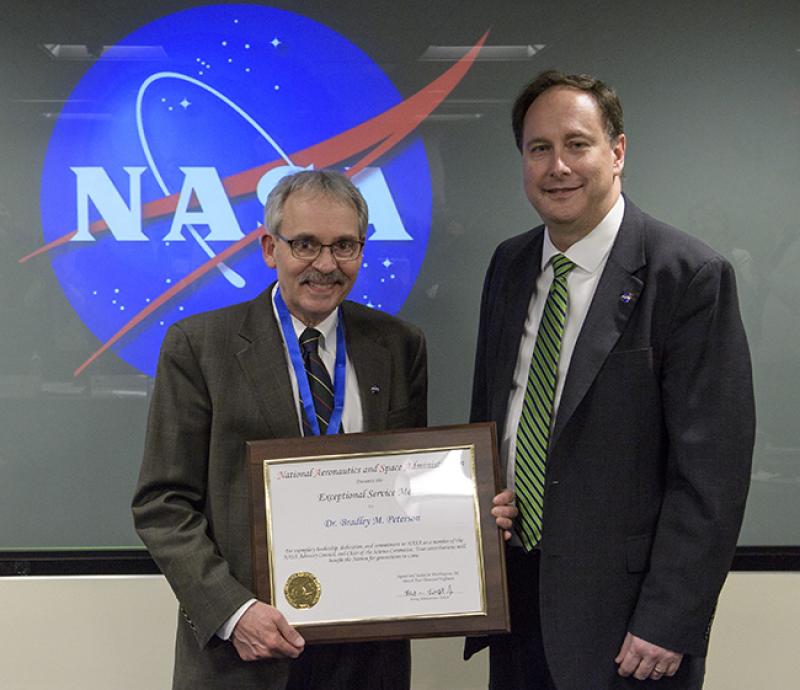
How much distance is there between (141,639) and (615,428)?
210 cm

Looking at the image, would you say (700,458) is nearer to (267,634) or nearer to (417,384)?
(417,384)

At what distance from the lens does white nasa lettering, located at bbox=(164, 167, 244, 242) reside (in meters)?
3.21

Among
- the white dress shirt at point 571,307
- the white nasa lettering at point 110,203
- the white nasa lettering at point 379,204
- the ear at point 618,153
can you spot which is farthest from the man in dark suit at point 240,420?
the white nasa lettering at point 110,203

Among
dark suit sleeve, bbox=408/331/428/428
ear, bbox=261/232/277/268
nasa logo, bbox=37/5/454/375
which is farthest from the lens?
nasa logo, bbox=37/5/454/375

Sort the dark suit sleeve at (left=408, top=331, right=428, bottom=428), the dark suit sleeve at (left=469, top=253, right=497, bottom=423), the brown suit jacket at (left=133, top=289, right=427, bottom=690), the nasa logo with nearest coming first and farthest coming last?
the brown suit jacket at (left=133, top=289, right=427, bottom=690), the dark suit sleeve at (left=408, top=331, right=428, bottom=428), the dark suit sleeve at (left=469, top=253, right=497, bottom=423), the nasa logo

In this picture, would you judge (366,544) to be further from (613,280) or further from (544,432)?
(613,280)

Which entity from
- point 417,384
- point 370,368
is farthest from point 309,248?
point 417,384

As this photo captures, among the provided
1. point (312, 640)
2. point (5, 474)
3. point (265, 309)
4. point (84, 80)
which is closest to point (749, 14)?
point (265, 309)

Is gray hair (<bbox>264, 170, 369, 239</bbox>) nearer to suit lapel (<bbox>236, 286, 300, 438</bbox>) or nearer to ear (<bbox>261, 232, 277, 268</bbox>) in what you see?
ear (<bbox>261, 232, 277, 268</bbox>)

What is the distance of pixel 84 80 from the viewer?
3189 millimetres

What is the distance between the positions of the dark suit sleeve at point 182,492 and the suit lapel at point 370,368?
0.37 m

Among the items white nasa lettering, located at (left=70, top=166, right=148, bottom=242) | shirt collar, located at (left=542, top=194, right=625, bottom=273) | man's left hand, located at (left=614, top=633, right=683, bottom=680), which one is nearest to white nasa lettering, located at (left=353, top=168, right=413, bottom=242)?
white nasa lettering, located at (left=70, top=166, right=148, bottom=242)

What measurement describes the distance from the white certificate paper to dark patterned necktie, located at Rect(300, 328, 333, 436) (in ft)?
0.41

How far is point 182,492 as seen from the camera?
2.09 metres
